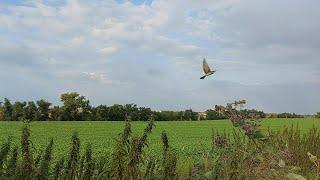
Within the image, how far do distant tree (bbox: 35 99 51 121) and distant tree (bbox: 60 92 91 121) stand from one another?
1680mm

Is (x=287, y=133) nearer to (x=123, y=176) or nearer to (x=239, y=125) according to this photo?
(x=239, y=125)

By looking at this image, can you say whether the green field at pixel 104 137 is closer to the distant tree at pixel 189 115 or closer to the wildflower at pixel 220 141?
the wildflower at pixel 220 141

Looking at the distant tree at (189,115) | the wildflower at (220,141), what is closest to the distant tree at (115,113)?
the distant tree at (189,115)

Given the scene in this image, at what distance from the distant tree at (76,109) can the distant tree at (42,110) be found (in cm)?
168

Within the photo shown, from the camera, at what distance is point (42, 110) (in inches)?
2018

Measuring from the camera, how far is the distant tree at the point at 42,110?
47750 mm

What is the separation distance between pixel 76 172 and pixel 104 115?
173 feet

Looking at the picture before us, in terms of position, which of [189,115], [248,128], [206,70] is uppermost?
[189,115]

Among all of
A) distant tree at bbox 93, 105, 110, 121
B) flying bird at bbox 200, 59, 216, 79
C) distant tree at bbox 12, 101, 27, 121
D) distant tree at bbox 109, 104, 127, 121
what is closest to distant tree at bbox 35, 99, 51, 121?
distant tree at bbox 12, 101, 27, 121

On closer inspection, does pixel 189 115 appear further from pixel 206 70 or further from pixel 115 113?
pixel 206 70

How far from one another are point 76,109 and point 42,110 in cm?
434

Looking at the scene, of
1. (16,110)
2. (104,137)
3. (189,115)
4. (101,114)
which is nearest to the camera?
(104,137)

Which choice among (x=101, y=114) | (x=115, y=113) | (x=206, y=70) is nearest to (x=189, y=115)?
(x=115, y=113)

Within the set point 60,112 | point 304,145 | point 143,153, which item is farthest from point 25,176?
point 60,112
